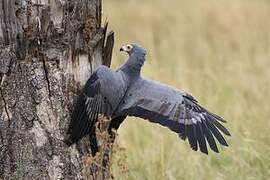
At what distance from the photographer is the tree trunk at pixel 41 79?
4.88 metres

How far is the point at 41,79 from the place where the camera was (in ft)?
16.4

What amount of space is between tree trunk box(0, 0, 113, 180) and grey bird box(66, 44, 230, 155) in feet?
0.28

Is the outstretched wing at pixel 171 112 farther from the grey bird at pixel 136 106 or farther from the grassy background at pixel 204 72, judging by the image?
the grassy background at pixel 204 72

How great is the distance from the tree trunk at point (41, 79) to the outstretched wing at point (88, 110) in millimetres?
51

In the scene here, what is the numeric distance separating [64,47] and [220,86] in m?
3.72

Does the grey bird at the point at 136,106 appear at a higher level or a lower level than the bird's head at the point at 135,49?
lower

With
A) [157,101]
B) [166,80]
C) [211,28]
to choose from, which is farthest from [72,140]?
[211,28]

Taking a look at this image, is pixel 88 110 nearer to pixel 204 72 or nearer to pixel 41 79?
pixel 41 79

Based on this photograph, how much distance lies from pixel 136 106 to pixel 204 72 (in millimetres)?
4379

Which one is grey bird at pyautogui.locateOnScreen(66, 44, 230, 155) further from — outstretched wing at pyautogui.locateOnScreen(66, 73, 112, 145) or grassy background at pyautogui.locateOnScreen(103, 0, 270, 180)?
grassy background at pyautogui.locateOnScreen(103, 0, 270, 180)

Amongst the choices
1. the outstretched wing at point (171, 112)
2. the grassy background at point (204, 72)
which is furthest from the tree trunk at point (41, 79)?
the grassy background at point (204, 72)

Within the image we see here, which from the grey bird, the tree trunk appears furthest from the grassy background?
the tree trunk

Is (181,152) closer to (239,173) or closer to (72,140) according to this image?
(239,173)

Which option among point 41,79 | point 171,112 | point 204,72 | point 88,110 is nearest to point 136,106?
point 171,112
